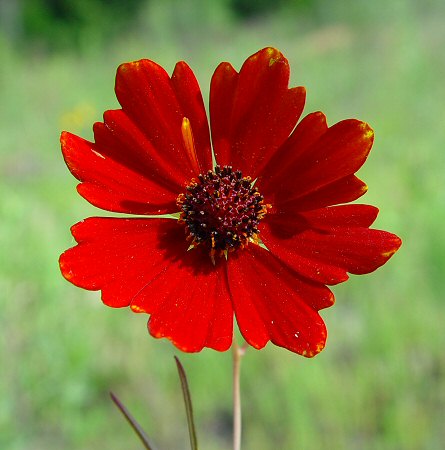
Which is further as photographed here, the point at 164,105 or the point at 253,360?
the point at 253,360

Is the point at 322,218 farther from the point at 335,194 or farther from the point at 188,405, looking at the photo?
the point at 188,405

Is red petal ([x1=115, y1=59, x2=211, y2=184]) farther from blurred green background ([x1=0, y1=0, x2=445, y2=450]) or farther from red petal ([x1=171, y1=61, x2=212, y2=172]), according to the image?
blurred green background ([x1=0, y1=0, x2=445, y2=450])

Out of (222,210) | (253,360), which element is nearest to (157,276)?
(222,210)

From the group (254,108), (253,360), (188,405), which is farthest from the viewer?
(253,360)

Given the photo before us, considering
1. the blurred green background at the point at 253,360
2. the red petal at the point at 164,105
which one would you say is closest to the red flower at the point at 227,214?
the red petal at the point at 164,105

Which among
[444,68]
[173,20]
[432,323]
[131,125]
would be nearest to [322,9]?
[173,20]

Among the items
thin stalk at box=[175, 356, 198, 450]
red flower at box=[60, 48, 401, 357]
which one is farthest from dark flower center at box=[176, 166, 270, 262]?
thin stalk at box=[175, 356, 198, 450]

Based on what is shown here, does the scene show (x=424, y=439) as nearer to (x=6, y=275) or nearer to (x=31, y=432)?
(x=31, y=432)
